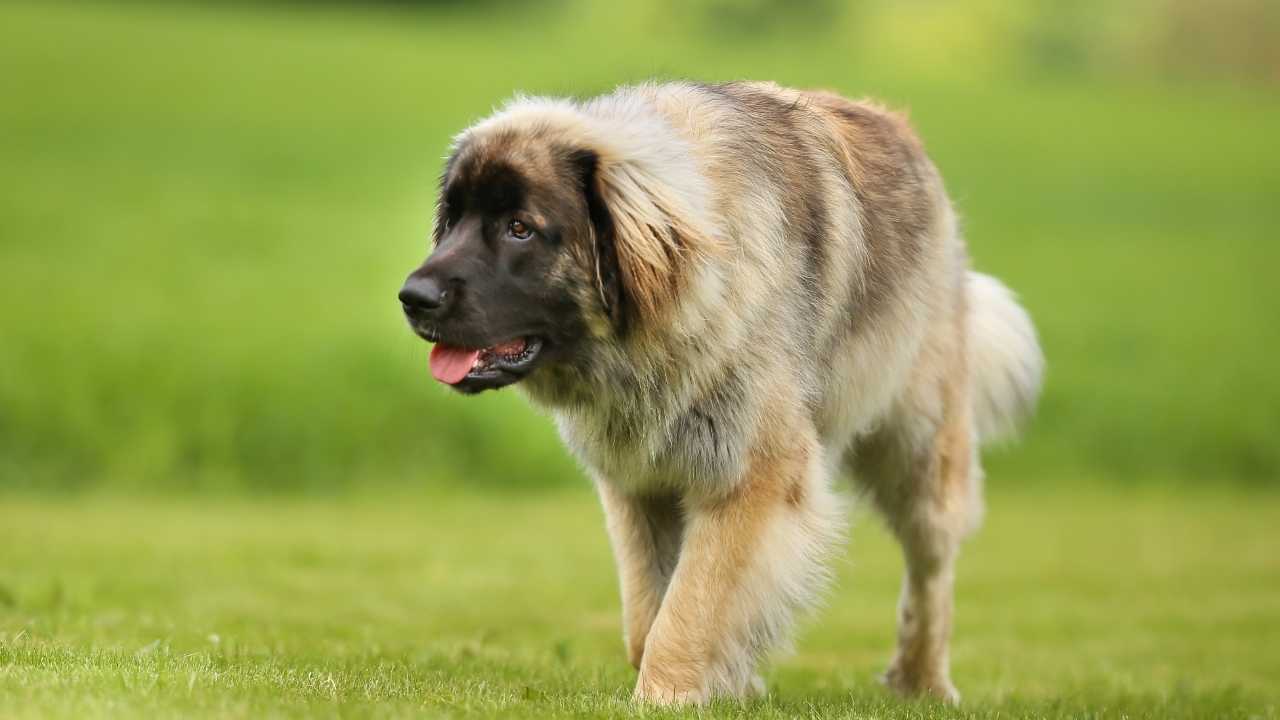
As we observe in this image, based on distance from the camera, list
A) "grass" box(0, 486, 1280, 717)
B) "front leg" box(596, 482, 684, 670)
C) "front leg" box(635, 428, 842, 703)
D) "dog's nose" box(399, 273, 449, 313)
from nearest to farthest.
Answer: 1. "dog's nose" box(399, 273, 449, 313)
2. "grass" box(0, 486, 1280, 717)
3. "front leg" box(635, 428, 842, 703)
4. "front leg" box(596, 482, 684, 670)

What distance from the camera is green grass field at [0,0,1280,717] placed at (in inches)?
291

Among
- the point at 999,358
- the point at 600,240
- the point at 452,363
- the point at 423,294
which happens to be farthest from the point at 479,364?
the point at 999,358

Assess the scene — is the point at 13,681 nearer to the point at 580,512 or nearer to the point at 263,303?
the point at 580,512

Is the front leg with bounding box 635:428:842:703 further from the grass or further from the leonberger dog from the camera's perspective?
the grass

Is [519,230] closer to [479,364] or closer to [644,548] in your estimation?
[479,364]

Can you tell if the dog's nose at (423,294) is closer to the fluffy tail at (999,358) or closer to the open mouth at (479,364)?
the open mouth at (479,364)

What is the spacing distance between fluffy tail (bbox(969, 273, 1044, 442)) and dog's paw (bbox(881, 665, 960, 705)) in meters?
1.38

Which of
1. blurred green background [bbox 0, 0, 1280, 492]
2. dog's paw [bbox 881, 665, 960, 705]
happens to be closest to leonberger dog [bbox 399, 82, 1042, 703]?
blurred green background [bbox 0, 0, 1280, 492]

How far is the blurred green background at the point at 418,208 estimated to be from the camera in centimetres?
1605

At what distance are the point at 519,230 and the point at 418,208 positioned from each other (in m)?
20.6

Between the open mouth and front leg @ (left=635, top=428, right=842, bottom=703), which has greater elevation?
the open mouth

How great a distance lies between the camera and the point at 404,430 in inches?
639

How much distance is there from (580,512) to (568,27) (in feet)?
118

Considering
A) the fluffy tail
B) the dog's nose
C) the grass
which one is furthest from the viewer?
the fluffy tail
